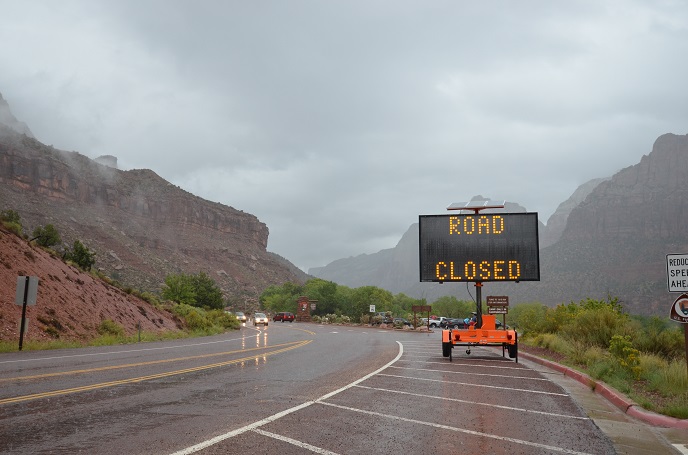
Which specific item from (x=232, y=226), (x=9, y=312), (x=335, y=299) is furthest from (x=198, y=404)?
(x=232, y=226)

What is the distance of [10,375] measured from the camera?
12.4 m

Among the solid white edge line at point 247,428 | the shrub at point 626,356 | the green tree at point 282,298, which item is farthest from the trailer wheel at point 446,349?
the green tree at point 282,298

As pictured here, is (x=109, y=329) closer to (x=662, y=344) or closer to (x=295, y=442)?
(x=662, y=344)

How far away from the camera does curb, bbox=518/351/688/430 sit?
8586 millimetres

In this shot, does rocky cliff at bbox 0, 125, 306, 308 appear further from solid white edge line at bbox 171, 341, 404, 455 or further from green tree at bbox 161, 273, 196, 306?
solid white edge line at bbox 171, 341, 404, 455

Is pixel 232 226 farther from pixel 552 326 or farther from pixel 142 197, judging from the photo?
pixel 552 326

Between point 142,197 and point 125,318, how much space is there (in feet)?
421

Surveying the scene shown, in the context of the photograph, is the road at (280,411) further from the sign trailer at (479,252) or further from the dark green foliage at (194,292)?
the dark green foliage at (194,292)

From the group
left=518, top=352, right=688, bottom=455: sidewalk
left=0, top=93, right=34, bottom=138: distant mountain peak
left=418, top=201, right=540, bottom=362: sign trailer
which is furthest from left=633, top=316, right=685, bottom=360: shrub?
left=0, top=93, right=34, bottom=138: distant mountain peak

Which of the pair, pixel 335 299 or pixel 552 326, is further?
pixel 335 299

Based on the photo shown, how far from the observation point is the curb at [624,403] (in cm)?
859

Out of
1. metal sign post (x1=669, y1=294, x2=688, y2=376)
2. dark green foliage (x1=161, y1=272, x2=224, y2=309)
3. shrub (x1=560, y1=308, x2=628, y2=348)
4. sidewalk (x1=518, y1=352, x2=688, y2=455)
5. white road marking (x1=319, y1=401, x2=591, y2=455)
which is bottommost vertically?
sidewalk (x1=518, y1=352, x2=688, y2=455)

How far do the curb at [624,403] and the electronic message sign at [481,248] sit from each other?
4568mm

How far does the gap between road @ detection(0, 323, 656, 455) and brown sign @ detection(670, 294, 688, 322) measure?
253 centimetres
